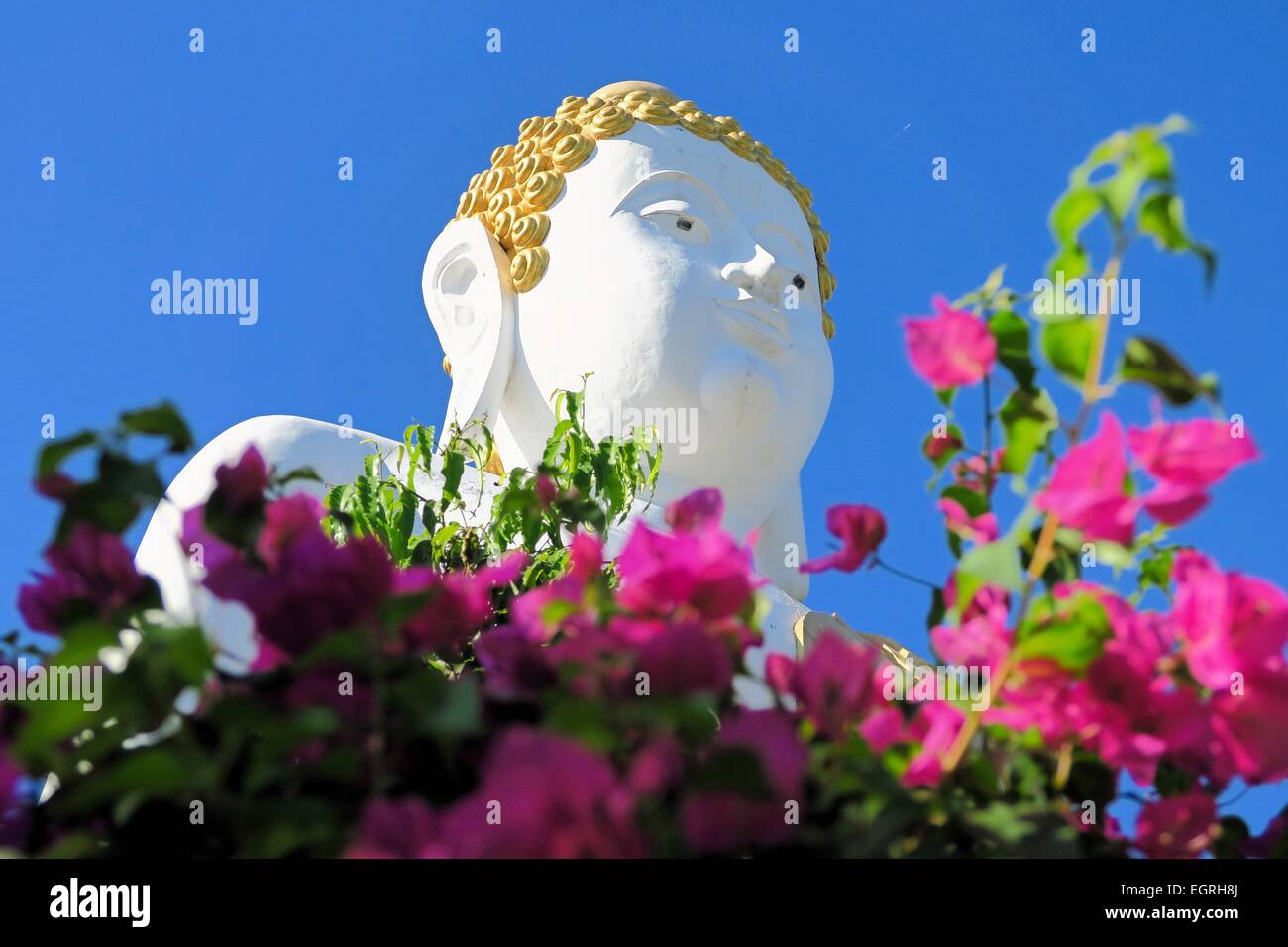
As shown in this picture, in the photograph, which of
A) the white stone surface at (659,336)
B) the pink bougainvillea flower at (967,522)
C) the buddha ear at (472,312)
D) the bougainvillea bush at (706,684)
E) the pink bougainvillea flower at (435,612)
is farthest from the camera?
the buddha ear at (472,312)

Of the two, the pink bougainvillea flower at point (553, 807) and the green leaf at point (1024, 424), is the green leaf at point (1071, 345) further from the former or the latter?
the pink bougainvillea flower at point (553, 807)

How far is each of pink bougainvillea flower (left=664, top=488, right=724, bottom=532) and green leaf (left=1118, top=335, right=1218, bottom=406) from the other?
37 centimetres

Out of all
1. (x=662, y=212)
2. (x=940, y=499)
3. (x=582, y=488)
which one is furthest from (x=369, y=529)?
(x=940, y=499)

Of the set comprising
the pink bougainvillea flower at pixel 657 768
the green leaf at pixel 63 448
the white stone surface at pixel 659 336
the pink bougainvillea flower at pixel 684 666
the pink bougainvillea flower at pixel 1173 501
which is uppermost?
the white stone surface at pixel 659 336

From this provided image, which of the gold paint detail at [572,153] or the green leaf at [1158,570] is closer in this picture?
the green leaf at [1158,570]

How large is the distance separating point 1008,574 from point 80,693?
23.0 inches

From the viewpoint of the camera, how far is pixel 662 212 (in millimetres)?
5137

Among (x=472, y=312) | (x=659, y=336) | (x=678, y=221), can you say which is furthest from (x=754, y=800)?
(x=472, y=312)

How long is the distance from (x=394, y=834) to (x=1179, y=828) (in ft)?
1.86

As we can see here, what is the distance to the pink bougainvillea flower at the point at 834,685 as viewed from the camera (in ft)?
3.60

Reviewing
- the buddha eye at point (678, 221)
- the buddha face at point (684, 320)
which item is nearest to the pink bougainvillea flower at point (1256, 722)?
the buddha face at point (684, 320)

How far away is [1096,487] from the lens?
104 centimetres

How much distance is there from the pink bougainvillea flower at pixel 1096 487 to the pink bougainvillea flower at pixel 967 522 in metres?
0.24

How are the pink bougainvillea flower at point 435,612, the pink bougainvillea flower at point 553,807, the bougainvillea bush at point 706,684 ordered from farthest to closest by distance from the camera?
1. the pink bougainvillea flower at point 435,612
2. the bougainvillea bush at point 706,684
3. the pink bougainvillea flower at point 553,807
